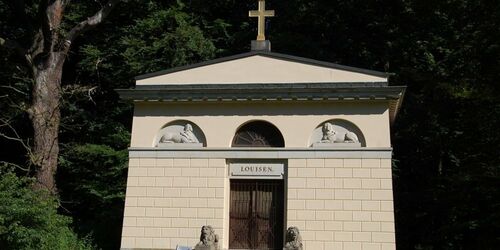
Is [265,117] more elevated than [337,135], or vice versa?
[265,117]

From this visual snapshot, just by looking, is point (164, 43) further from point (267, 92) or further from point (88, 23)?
point (267, 92)

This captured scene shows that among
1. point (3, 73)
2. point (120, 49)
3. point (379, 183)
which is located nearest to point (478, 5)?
point (379, 183)

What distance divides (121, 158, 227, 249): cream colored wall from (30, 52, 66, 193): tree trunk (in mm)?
4440

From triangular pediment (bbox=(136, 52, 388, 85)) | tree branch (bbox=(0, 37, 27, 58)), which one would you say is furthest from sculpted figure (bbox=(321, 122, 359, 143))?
tree branch (bbox=(0, 37, 27, 58))

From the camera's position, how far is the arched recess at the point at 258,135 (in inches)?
589

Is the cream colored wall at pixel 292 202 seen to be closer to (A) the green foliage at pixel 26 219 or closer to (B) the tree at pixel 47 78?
(A) the green foliage at pixel 26 219

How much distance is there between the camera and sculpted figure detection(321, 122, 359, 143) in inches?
571

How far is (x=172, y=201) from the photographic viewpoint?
1484 cm

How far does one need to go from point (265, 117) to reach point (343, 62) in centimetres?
1140

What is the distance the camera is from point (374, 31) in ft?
82.8

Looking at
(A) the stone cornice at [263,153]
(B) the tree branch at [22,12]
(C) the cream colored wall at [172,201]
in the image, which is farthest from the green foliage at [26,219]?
(B) the tree branch at [22,12]

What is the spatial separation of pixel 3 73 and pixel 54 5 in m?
4.30

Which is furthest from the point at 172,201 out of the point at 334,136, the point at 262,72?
the point at 334,136

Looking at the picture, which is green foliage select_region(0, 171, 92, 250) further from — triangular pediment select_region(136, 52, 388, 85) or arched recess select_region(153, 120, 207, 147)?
triangular pediment select_region(136, 52, 388, 85)
